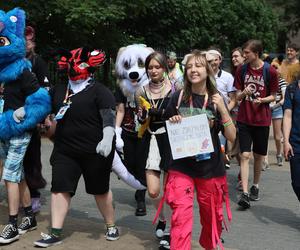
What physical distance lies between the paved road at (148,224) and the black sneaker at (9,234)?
0.06 m

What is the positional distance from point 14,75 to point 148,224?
6.82ft

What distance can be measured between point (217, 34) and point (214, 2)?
1600mm

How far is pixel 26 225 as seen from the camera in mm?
5441

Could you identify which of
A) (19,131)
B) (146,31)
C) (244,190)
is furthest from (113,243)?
(146,31)

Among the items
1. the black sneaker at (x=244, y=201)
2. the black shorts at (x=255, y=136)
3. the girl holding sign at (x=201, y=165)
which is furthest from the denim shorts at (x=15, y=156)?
the black shorts at (x=255, y=136)

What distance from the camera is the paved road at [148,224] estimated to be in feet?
16.9

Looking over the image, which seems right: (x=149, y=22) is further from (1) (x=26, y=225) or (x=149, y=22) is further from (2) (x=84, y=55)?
(1) (x=26, y=225)

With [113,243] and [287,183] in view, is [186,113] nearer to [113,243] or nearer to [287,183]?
[113,243]

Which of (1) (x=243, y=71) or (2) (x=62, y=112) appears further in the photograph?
(1) (x=243, y=71)

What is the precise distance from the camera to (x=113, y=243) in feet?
16.8

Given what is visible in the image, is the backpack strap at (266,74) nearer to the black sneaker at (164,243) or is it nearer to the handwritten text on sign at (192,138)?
the black sneaker at (164,243)

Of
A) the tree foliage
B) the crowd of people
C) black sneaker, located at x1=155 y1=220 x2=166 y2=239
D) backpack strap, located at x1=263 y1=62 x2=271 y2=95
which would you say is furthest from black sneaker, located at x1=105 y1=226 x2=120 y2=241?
the tree foliage

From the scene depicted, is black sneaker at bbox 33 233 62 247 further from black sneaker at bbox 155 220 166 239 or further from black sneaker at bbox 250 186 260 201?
black sneaker at bbox 250 186 260 201

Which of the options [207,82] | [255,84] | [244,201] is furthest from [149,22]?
[207,82]
